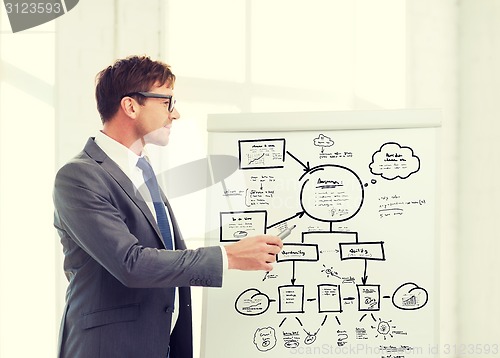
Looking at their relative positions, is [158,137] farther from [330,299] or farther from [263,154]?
[330,299]

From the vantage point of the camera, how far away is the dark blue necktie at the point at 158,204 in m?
1.89

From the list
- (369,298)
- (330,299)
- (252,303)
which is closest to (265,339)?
(252,303)

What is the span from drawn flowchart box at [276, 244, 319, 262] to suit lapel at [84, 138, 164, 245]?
390 mm

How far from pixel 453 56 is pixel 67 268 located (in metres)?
2.28

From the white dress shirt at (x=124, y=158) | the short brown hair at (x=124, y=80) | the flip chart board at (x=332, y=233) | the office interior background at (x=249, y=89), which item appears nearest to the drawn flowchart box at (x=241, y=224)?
the flip chart board at (x=332, y=233)

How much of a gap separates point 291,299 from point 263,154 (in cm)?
45

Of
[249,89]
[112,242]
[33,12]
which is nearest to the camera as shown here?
[112,242]

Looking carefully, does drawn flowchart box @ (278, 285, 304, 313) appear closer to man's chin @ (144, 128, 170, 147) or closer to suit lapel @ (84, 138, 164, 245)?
suit lapel @ (84, 138, 164, 245)

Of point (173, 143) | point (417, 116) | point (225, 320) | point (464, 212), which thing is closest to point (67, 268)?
point (225, 320)

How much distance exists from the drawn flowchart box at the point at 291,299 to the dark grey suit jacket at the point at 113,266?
12.1 inches

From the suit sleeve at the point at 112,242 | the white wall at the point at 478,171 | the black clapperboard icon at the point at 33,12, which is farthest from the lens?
the white wall at the point at 478,171

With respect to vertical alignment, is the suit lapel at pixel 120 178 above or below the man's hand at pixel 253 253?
above

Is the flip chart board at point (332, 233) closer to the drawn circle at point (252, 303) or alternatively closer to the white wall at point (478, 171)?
the drawn circle at point (252, 303)

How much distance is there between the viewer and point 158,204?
1.92 meters
